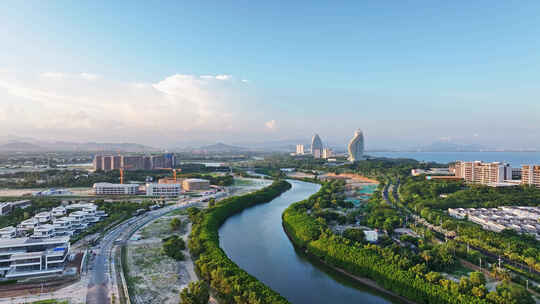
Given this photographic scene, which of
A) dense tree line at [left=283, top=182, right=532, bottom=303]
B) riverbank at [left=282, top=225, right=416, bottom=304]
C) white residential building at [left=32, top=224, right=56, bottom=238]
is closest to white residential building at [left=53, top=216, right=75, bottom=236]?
white residential building at [left=32, top=224, right=56, bottom=238]

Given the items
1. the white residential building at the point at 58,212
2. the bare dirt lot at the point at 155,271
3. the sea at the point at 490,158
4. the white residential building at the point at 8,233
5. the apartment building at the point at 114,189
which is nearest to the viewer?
the bare dirt lot at the point at 155,271

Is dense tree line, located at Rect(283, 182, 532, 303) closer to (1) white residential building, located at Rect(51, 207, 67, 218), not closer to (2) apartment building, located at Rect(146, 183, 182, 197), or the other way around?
(1) white residential building, located at Rect(51, 207, 67, 218)

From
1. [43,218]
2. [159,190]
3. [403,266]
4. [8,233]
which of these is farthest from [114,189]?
[403,266]

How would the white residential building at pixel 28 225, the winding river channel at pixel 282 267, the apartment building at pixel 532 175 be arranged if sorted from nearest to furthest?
the winding river channel at pixel 282 267 → the white residential building at pixel 28 225 → the apartment building at pixel 532 175

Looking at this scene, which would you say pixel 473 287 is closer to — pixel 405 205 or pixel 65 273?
pixel 65 273

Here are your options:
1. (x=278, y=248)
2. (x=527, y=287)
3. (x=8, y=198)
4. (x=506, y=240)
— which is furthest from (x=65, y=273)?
(x=8, y=198)

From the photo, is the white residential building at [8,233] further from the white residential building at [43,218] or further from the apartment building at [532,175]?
the apartment building at [532,175]

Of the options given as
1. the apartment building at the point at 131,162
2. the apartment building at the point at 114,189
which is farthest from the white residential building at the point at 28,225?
the apartment building at the point at 131,162
